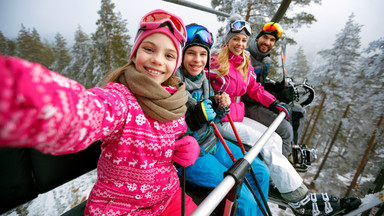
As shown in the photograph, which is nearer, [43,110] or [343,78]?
[43,110]

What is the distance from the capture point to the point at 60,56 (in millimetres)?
21016

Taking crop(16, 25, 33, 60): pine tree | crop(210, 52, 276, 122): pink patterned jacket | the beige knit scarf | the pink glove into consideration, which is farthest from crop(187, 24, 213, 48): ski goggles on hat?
crop(16, 25, 33, 60): pine tree

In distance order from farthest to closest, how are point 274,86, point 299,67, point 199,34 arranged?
1. point 299,67
2. point 274,86
3. point 199,34

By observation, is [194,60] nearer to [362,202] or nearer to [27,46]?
[362,202]

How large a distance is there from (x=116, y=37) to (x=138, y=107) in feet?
55.4

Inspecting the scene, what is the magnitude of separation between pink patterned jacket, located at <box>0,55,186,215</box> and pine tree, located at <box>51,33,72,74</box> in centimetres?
2215

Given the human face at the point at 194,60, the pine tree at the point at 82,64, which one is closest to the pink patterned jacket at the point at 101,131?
the human face at the point at 194,60

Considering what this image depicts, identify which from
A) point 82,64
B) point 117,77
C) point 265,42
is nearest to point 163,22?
point 117,77

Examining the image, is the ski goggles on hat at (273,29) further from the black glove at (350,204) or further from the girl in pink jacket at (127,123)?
the black glove at (350,204)

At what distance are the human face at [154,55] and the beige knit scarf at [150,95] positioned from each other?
129mm

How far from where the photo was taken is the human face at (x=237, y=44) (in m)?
3.16

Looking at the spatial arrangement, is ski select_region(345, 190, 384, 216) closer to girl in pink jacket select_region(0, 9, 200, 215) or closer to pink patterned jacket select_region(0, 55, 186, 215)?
girl in pink jacket select_region(0, 9, 200, 215)

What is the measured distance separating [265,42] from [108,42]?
15.4 metres

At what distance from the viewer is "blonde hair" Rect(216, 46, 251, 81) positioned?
3.06 m
